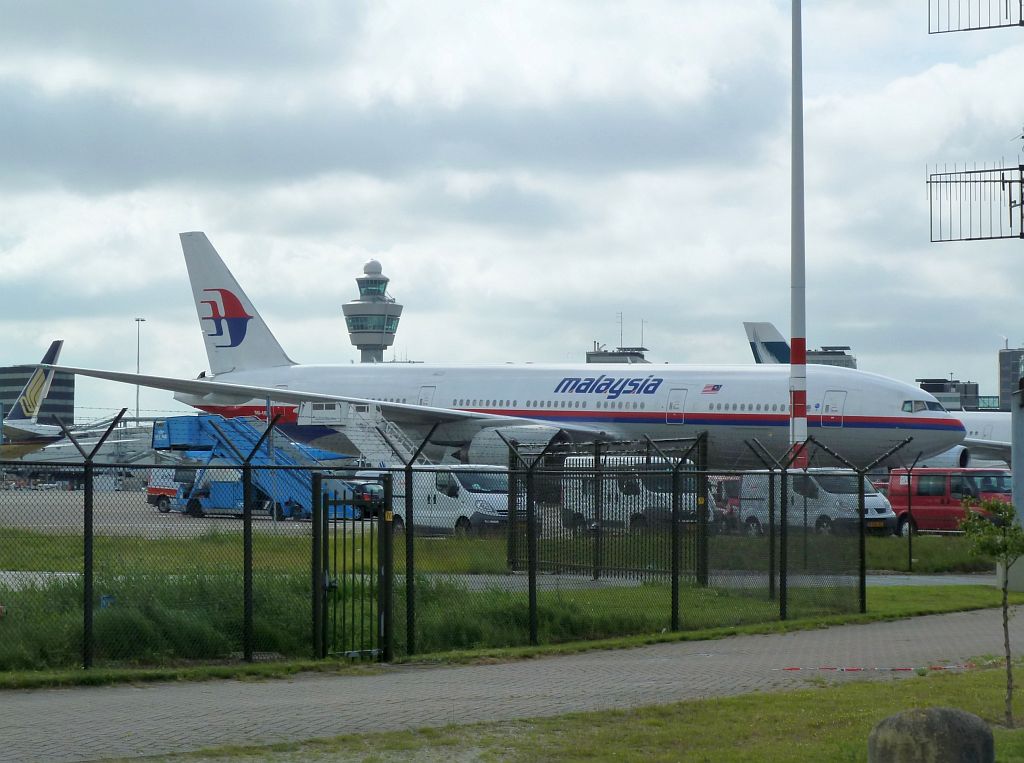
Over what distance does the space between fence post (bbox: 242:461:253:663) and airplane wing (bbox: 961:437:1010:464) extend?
34.3m

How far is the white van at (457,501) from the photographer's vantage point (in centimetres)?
1573

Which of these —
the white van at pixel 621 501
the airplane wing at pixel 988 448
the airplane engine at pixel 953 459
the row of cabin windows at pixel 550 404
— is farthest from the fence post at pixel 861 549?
the airplane wing at pixel 988 448

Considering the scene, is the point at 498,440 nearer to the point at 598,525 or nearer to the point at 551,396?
the point at 551,396

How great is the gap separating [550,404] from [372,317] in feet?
215

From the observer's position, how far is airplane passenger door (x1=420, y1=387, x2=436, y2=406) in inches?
1758

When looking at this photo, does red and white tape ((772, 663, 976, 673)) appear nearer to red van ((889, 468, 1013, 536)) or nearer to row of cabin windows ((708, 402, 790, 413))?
red van ((889, 468, 1013, 536))

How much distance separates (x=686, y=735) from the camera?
9.38 m

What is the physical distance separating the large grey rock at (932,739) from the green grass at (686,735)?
1710 millimetres

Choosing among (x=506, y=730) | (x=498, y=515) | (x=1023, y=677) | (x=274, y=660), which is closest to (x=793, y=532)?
(x=498, y=515)

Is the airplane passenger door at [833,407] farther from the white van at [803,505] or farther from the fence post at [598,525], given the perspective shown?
the fence post at [598,525]

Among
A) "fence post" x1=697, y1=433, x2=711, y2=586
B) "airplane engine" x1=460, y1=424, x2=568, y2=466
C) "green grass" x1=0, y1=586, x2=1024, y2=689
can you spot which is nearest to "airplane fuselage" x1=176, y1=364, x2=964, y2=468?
"airplane engine" x1=460, y1=424, x2=568, y2=466

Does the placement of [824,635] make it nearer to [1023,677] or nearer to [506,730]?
[1023,677]

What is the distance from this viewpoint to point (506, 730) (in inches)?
373

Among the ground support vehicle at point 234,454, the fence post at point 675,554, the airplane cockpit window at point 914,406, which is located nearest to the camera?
the fence post at point 675,554
